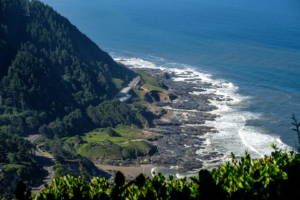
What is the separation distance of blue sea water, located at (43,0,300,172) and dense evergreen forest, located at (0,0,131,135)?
30.4m

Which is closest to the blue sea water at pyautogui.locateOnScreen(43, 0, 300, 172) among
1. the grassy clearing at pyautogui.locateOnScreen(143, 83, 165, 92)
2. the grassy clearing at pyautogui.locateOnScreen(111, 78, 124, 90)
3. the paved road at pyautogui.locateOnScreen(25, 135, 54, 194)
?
the grassy clearing at pyautogui.locateOnScreen(143, 83, 165, 92)

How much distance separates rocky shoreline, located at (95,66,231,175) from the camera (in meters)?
47.2

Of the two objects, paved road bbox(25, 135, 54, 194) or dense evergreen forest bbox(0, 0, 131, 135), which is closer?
paved road bbox(25, 135, 54, 194)

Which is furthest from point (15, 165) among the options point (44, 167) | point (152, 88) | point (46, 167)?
point (152, 88)

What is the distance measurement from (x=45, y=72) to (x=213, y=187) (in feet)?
202

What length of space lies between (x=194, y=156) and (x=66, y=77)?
125 feet

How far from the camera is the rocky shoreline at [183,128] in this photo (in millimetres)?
47250

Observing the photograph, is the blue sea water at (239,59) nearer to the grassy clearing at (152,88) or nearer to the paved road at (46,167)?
the grassy clearing at (152,88)

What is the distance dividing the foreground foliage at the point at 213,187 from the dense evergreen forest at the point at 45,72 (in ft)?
140

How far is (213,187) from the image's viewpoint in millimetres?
8914

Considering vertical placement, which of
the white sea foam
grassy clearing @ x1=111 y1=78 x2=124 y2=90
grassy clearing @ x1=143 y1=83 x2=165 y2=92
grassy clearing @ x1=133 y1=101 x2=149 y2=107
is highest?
grassy clearing @ x1=111 y1=78 x2=124 y2=90

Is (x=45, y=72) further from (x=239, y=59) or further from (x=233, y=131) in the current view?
(x=239, y=59)

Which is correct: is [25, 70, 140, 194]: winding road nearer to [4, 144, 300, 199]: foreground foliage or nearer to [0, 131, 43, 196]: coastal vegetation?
[0, 131, 43, 196]: coastal vegetation

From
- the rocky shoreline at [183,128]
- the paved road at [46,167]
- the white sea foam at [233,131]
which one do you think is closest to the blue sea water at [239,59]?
the white sea foam at [233,131]
